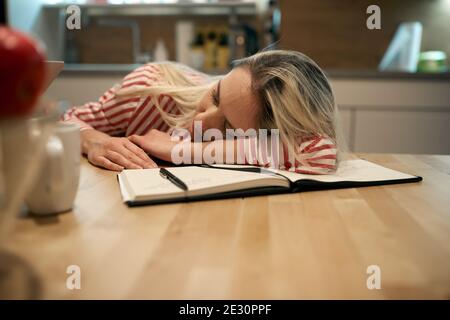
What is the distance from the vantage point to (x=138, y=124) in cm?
118

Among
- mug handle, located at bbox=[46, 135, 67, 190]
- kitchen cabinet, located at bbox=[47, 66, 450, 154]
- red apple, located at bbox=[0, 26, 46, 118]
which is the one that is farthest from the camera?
kitchen cabinet, located at bbox=[47, 66, 450, 154]

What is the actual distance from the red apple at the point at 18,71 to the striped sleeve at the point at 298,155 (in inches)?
22.6

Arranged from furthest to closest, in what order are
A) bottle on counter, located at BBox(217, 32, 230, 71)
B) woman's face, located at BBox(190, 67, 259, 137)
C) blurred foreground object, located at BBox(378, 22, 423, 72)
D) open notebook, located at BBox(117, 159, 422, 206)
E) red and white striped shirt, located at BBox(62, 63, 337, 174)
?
bottle on counter, located at BBox(217, 32, 230, 71) → blurred foreground object, located at BBox(378, 22, 423, 72) → red and white striped shirt, located at BBox(62, 63, 337, 174) → woman's face, located at BBox(190, 67, 259, 137) → open notebook, located at BBox(117, 159, 422, 206)

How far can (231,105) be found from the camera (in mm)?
905

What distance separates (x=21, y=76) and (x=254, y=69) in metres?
0.66

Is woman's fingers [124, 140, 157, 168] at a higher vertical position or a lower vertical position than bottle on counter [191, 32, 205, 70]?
lower

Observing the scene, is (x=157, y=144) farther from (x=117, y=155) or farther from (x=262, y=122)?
(x=262, y=122)

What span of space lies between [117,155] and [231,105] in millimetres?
269

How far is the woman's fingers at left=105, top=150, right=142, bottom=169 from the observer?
0.83 metres

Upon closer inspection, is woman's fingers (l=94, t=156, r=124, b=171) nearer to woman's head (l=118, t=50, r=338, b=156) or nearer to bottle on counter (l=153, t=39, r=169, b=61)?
woman's head (l=118, t=50, r=338, b=156)

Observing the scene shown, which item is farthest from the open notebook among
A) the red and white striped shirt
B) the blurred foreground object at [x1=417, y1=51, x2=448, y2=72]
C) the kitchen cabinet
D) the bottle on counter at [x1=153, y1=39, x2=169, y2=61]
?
the bottle on counter at [x1=153, y1=39, x2=169, y2=61]

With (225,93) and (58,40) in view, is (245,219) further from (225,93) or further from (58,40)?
(58,40)

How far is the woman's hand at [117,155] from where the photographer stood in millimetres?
835

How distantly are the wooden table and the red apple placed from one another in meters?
0.17
